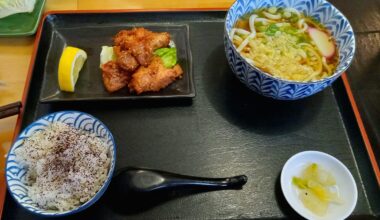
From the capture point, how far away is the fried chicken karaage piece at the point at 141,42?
51.2 inches

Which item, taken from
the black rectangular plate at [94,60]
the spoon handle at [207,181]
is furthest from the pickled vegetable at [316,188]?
the black rectangular plate at [94,60]

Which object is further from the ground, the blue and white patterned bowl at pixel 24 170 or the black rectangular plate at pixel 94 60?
the black rectangular plate at pixel 94 60

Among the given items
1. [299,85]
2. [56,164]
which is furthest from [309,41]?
[56,164]

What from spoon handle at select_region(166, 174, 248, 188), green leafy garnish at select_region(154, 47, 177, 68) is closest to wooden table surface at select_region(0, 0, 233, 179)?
green leafy garnish at select_region(154, 47, 177, 68)

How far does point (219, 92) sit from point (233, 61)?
0.16m

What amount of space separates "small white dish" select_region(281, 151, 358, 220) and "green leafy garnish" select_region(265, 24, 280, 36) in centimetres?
49

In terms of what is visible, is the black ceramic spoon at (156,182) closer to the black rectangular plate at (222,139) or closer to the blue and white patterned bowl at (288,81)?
the black rectangular plate at (222,139)

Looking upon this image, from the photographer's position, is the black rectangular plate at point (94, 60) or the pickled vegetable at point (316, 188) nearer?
the pickled vegetable at point (316, 188)

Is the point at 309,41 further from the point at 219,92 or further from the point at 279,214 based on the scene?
the point at 279,214

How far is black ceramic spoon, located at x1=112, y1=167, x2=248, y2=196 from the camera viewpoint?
100 centimetres

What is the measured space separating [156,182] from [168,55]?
Answer: 1.83 feet

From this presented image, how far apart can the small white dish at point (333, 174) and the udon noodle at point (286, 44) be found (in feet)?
0.92

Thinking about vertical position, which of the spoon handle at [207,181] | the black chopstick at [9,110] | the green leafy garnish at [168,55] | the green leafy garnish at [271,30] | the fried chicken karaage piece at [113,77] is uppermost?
the green leafy garnish at [271,30]

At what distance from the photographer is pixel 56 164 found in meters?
0.99
